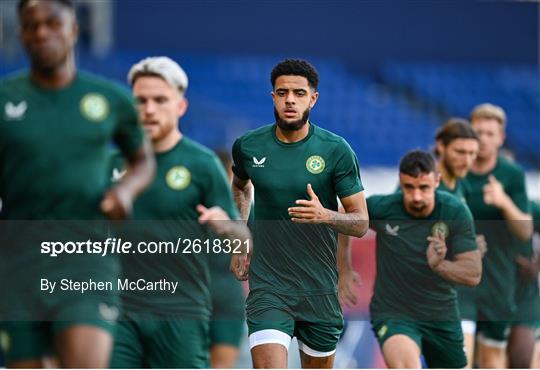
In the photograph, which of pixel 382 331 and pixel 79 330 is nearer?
pixel 79 330

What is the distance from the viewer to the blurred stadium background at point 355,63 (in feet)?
37.5

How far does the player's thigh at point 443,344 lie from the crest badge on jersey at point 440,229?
601 mm

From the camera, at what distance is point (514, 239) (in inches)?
336

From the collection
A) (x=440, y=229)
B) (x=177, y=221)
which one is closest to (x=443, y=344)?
(x=440, y=229)

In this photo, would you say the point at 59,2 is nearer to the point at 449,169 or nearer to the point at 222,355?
the point at 222,355

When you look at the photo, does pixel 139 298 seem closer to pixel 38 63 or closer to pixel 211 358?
pixel 211 358

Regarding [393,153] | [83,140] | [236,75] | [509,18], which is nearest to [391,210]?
[83,140]

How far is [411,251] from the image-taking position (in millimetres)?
7379

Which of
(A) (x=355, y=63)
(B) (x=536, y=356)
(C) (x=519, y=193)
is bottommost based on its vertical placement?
(B) (x=536, y=356)

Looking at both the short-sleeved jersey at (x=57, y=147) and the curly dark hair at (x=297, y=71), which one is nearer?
the short-sleeved jersey at (x=57, y=147)

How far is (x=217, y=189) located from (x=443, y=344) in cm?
214

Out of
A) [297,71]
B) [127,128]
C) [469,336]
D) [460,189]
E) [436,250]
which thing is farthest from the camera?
[469,336]

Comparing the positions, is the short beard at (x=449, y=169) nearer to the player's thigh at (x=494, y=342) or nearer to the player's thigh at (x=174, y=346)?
the player's thigh at (x=494, y=342)

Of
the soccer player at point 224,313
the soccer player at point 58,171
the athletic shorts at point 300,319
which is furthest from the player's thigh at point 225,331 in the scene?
the soccer player at point 58,171
